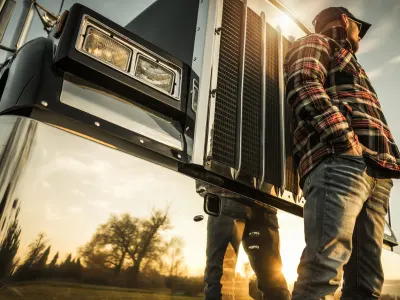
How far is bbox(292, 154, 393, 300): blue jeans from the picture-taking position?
4.29 ft

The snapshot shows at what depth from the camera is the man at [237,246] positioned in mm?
1476

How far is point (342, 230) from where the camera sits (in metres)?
1.35

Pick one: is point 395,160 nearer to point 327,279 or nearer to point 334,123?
point 334,123

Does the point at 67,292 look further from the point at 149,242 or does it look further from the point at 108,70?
the point at 108,70

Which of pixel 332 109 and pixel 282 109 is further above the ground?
pixel 282 109

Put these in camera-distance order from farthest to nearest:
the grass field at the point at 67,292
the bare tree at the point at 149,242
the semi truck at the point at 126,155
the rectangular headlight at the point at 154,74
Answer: the rectangular headlight at the point at 154,74
the bare tree at the point at 149,242
the semi truck at the point at 126,155
the grass field at the point at 67,292

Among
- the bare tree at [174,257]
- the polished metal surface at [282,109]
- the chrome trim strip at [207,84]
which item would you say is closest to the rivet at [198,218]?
the bare tree at [174,257]

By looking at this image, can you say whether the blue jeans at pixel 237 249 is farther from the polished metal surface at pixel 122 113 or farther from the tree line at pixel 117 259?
the polished metal surface at pixel 122 113

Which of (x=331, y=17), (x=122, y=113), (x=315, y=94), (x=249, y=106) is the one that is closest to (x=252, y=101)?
(x=249, y=106)

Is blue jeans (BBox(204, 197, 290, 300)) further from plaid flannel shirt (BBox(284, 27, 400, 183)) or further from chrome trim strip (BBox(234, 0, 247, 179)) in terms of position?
plaid flannel shirt (BBox(284, 27, 400, 183))

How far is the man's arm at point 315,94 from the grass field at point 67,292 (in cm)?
101

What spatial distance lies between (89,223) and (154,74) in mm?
802

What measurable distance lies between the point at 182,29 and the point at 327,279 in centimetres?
175

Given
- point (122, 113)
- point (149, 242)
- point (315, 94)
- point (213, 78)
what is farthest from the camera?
point (213, 78)
